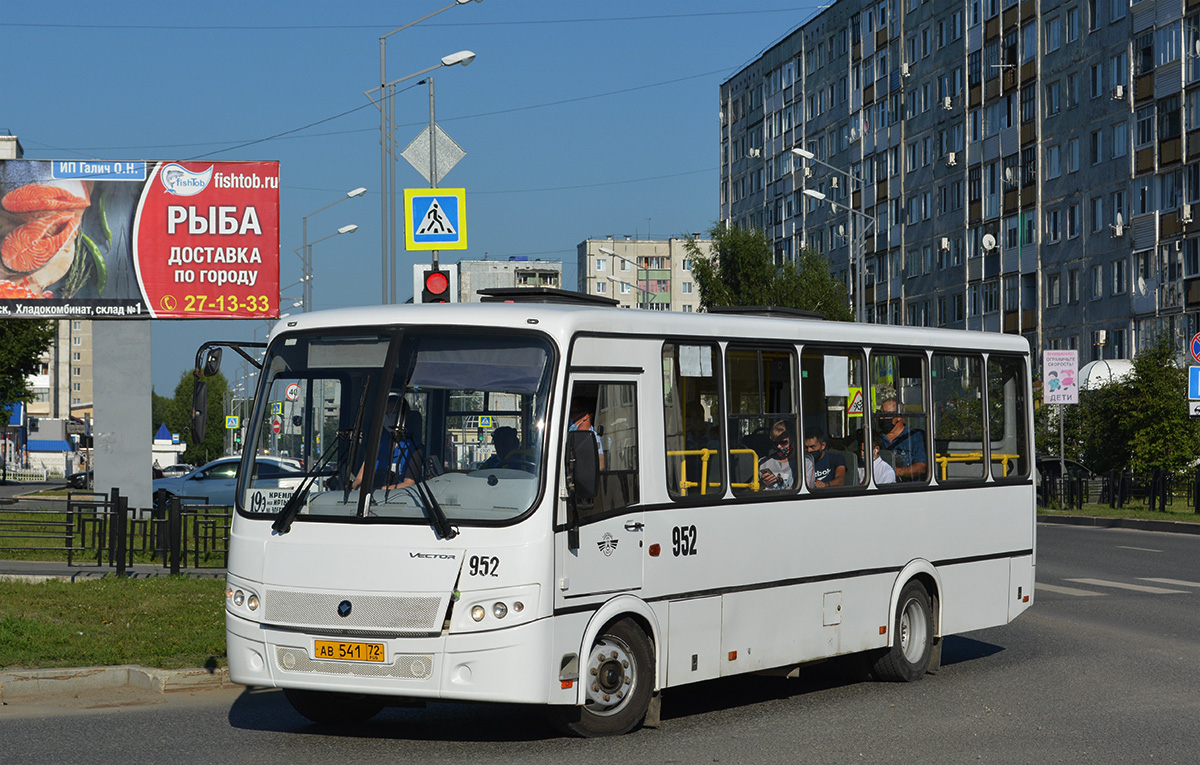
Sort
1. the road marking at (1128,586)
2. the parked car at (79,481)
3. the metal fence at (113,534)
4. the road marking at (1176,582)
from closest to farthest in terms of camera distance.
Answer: the road marking at (1128,586) → the road marking at (1176,582) → the metal fence at (113,534) → the parked car at (79,481)

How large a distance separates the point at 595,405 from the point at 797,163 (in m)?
85.8

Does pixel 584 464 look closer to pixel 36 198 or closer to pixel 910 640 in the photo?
pixel 910 640

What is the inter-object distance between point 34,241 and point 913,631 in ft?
78.6

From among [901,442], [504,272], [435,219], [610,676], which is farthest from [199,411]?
[504,272]

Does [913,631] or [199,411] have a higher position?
[199,411]

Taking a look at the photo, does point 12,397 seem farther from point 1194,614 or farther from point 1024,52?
point 1194,614

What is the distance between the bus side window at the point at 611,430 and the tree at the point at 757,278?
2027 inches

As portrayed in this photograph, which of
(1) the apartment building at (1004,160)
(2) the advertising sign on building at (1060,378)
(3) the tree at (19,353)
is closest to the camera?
(2) the advertising sign on building at (1060,378)

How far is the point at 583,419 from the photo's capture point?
927 cm

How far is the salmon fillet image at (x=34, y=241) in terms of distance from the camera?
102ft

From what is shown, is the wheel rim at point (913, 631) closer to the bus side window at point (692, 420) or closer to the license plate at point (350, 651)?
the bus side window at point (692, 420)

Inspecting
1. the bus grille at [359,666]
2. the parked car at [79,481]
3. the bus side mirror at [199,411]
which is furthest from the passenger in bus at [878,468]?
the parked car at [79,481]

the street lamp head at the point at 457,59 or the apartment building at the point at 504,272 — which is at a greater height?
the apartment building at the point at 504,272

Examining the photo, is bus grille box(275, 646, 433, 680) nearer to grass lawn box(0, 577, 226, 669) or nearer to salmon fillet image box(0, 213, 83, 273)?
grass lawn box(0, 577, 226, 669)
